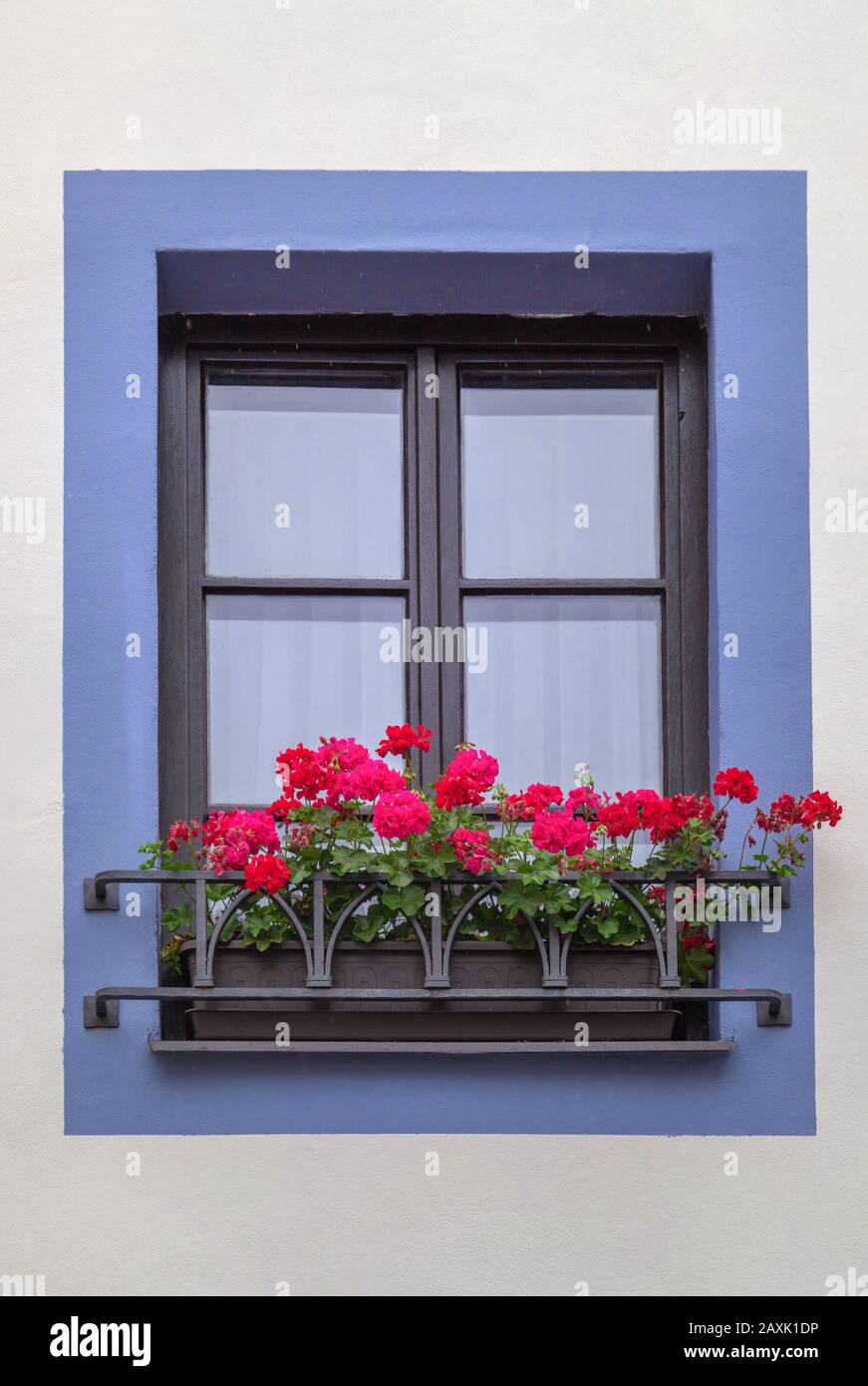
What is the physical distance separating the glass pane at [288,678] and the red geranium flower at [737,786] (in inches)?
31.1

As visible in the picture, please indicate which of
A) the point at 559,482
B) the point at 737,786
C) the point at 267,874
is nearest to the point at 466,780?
the point at 267,874

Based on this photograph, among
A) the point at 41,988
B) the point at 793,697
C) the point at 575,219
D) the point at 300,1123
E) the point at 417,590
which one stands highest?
the point at 575,219

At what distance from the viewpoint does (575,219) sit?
3.77 metres

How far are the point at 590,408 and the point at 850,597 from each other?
2.56 feet

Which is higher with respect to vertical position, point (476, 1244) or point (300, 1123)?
point (300, 1123)

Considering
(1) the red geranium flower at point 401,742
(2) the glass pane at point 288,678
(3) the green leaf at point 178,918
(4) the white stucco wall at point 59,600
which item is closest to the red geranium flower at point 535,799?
(1) the red geranium flower at point 401,742

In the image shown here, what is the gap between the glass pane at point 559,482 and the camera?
3939 mm

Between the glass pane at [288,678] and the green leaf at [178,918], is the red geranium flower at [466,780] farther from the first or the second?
Answer: the green leaf at [178,918]

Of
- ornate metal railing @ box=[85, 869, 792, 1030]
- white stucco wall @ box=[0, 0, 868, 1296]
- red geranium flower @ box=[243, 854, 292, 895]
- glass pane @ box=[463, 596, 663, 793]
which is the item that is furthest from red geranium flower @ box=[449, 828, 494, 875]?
white stucco wall @ box=[0, 0, 868, 1296]

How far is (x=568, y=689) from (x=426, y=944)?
2.56 feet

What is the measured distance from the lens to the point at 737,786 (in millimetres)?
3428

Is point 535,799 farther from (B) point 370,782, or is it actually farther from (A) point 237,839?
(A) point 237,839
